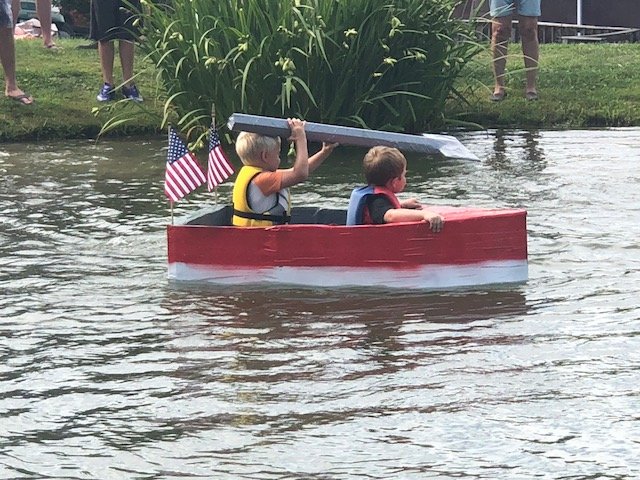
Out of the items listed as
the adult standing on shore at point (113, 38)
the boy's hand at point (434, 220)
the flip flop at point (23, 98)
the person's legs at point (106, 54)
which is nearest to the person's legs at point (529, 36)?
the adult standing on shore at point (113, 38)

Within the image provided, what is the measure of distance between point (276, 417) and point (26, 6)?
3054 centimetres

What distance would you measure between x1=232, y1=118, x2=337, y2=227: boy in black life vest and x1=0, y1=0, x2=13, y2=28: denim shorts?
5.98 m

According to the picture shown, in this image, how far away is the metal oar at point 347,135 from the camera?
801cm

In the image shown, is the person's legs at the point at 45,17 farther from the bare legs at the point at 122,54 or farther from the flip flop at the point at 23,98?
the bare legs at the point at 122,54

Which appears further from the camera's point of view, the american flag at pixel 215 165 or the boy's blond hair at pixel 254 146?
the american flag at pixel 215 165

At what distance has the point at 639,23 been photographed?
27.5 m

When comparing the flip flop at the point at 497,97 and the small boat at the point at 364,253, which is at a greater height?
the flip flop at the point at 497,97

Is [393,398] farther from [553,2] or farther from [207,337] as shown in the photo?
[553,2]

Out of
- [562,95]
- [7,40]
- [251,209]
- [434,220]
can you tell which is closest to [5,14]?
[7,40]

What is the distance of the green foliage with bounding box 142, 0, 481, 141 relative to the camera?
1226cm

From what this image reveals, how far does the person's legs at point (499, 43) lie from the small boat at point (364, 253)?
688 centimetres

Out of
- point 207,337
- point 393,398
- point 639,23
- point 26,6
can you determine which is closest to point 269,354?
point 207,337

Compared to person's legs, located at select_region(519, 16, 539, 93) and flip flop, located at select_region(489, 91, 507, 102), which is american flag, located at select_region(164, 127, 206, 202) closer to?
person's legs, located at select_region(519, 16, 539, 93)

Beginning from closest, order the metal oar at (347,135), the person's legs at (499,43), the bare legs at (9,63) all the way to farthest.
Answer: the metal oar at (347,135), the bare legs at (9,63), the person's legs at (499,43)
